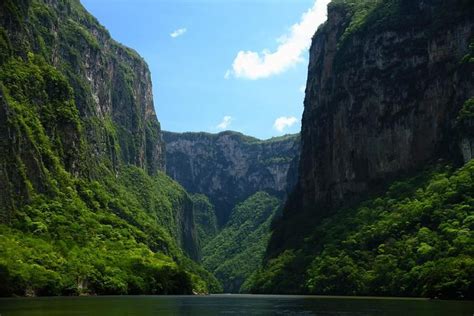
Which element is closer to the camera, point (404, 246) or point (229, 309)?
point (229, 309)

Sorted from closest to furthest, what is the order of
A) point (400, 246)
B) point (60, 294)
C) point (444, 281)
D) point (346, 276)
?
point (444, 281) → point (60, 294) → point (400, 246) → point (346, 276)

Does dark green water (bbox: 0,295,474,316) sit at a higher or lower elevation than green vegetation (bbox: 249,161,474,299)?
lower

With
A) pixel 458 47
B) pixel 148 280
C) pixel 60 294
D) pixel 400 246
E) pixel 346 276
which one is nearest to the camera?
pixel 60 294

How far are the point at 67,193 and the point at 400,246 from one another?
105m

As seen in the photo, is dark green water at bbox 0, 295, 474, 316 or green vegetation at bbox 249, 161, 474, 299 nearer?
dark green water at bbox 0, 295, 474, 316

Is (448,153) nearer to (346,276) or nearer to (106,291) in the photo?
(346,276)

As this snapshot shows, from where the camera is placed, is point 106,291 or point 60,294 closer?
point 60,294

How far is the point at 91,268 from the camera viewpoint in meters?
158

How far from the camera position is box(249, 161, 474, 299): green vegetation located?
11781 cm

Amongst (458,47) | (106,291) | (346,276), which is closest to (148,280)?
(106,291)

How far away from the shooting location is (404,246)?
148750mm

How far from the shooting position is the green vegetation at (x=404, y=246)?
118m

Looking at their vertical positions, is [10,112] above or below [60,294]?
above

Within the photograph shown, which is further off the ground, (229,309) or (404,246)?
(404,246)
